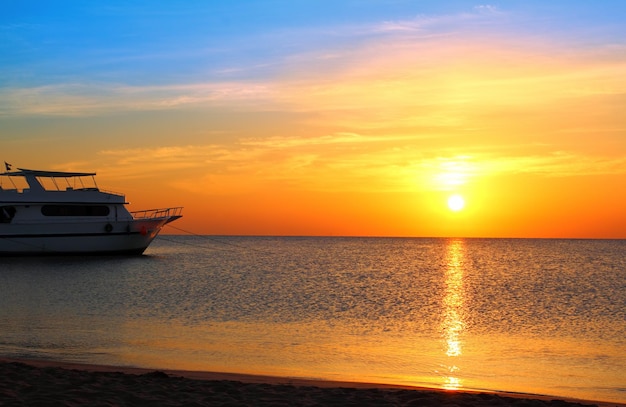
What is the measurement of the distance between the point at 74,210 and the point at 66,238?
215 centimetres

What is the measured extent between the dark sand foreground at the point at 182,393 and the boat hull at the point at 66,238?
39.4m

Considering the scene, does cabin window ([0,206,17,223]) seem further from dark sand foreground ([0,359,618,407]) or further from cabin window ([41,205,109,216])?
dark sand foreground ([0,359,618,407])

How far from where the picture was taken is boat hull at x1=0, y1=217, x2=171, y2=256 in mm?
48625

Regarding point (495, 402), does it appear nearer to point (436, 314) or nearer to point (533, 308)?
point (436, 314)

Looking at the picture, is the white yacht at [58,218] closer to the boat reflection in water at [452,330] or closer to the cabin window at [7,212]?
the cabin window at [7,212]

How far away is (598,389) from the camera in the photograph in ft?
41.1

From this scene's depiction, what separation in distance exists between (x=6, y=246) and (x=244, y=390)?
4515cm

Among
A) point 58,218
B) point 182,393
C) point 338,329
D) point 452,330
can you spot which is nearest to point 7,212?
point 58,218

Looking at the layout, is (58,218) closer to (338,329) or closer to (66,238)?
(66,238)

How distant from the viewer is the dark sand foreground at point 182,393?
9.25 metres

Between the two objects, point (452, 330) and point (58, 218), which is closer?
point (452, 330)

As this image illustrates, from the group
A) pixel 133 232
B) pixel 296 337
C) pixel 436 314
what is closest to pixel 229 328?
pixel 296 337

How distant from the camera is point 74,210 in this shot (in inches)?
1921

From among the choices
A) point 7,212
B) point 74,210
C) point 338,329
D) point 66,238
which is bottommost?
point 338,329
